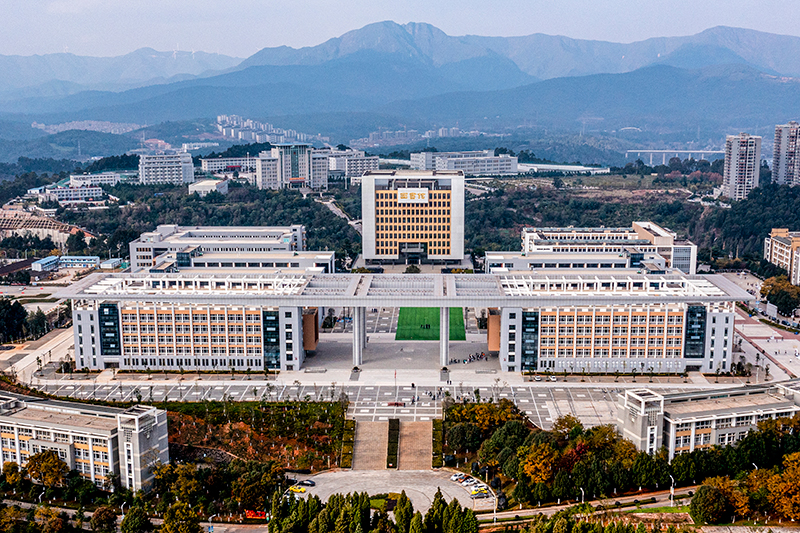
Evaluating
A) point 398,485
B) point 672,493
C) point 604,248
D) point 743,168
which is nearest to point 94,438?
point 398,485

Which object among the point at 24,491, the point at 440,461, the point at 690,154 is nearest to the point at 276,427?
the point at 440,461

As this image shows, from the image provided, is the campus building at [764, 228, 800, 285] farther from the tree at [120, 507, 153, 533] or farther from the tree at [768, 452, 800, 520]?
the tree at [120, 507, 153, 533]

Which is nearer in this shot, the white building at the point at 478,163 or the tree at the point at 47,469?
the tree at the point at 47,469

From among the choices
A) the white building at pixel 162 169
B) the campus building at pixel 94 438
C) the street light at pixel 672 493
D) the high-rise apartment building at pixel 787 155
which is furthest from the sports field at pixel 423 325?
the high-rise apartment building at pixel 787 155

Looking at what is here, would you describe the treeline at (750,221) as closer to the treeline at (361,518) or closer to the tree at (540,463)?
the tree at (540,463)

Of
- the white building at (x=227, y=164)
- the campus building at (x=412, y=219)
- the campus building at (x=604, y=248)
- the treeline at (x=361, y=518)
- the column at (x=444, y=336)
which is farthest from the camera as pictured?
the white building at (x=227, y=164)

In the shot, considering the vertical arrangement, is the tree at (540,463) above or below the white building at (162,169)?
below

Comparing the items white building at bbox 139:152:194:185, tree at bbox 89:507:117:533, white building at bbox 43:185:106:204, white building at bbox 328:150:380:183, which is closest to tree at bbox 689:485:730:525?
tree at bbox 89:507:117:533
